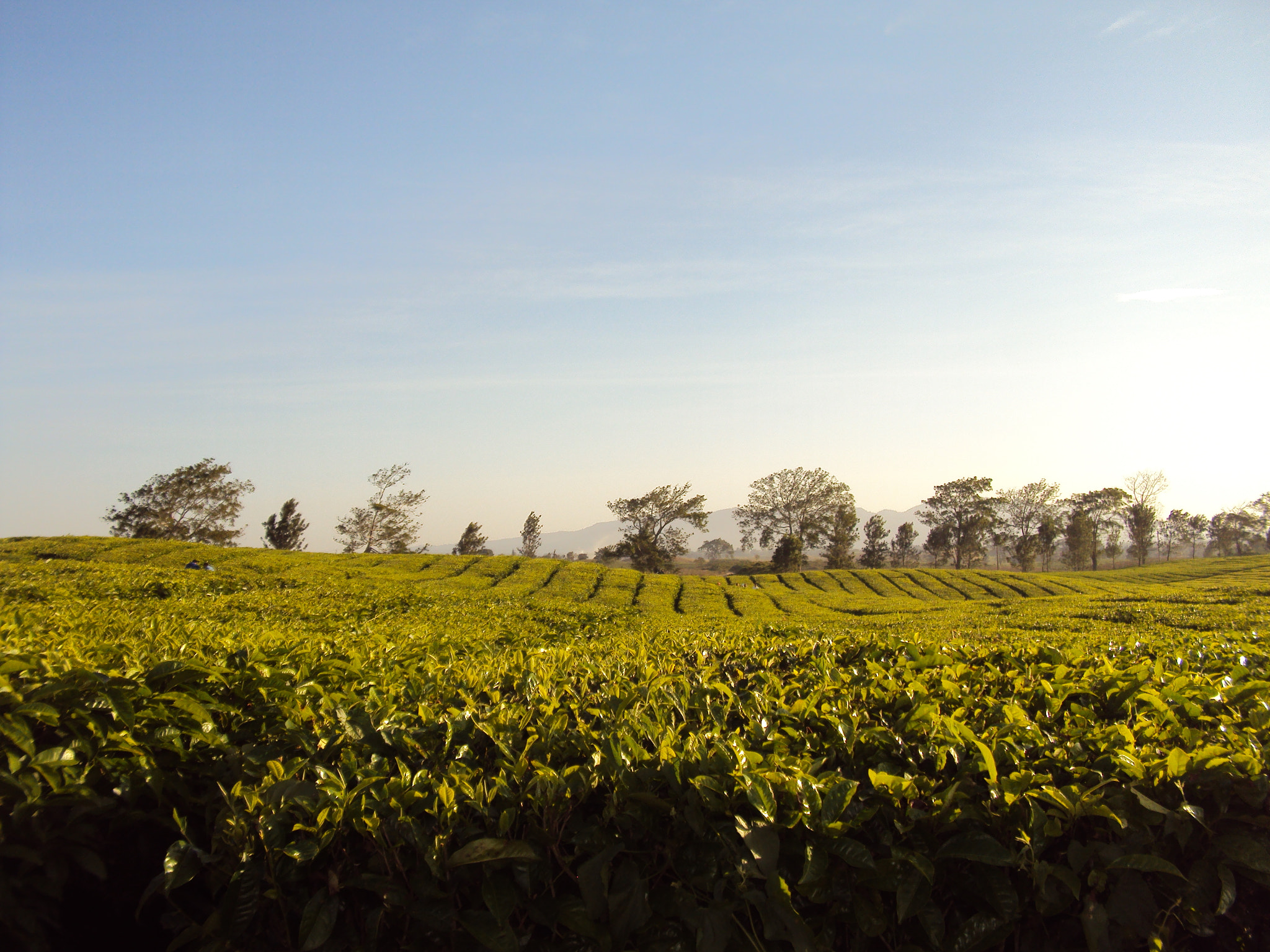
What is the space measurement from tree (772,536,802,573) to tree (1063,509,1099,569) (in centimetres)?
2740

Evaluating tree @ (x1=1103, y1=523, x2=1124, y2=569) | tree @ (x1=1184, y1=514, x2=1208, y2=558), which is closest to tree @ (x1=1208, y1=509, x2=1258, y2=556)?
tree @ (x1=1184, y1=514, x2=1208, y2=558)

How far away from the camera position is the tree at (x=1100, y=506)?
62656 millimetres

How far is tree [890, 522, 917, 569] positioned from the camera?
69.7 metres

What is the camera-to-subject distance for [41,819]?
200 cm

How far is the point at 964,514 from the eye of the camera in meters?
62.0

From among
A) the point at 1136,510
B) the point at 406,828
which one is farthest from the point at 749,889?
the point at 1136,510

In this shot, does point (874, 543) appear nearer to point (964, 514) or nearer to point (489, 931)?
point (964, 514)

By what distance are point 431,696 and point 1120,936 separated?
8.45ft

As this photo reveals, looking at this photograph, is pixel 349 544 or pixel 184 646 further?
pixel 349 544

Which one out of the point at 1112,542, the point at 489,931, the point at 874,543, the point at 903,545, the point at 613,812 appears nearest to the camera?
the point at 489,931

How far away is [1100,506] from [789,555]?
110ft

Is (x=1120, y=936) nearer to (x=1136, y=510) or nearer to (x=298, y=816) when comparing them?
(x=298, y=816)

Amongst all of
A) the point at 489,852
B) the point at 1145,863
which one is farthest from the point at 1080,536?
the point at 489,852

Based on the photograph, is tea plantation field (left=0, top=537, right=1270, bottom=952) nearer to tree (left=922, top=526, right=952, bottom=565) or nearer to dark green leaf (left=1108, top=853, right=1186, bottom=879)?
dark green leaf (left=1108, top=853, right=1186, bottom=879)
